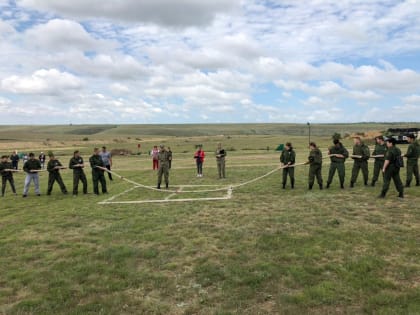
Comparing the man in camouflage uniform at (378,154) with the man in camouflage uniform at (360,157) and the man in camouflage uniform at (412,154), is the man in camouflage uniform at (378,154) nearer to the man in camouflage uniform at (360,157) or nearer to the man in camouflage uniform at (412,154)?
the man in camouflage uniform at (360,157)

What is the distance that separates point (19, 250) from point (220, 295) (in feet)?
15.2

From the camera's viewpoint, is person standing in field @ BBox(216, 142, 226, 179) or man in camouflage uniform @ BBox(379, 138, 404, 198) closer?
man in camouflage uniform @ BBox(379, 138, 404, 198)

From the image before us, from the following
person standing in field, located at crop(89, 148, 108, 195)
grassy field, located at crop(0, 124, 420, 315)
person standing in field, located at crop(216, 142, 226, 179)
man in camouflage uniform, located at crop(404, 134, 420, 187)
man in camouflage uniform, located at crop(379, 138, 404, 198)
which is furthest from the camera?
person standing in field, located at crop(216, 142, 226, 179)

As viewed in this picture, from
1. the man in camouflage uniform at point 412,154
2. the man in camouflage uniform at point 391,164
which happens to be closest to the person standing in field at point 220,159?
the man in camouflage uniform at point 412,154

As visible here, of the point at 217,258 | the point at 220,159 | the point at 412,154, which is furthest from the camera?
the point at 220,159

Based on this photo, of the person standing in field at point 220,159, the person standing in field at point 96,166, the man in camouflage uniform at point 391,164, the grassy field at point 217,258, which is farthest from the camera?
the person standing in field at point 220,159

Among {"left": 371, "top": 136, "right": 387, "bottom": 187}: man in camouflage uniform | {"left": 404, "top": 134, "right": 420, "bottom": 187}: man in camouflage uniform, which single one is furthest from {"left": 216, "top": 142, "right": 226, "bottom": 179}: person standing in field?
{"left": 404, "top": 134, "right": 420, "bottom": 187}: man in camouflage uniform

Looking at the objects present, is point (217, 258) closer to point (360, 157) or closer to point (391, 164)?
point (391, 164)

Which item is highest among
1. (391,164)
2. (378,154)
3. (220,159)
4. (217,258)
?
(378,154)

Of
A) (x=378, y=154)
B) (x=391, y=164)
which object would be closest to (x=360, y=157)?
(x=378, y=154)

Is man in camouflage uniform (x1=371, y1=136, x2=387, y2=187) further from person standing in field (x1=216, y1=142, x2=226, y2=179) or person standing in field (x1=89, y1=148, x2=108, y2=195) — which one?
person standing in field (x1=89, y1=148, x2=108, y2=195)

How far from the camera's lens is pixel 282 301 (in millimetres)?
4852

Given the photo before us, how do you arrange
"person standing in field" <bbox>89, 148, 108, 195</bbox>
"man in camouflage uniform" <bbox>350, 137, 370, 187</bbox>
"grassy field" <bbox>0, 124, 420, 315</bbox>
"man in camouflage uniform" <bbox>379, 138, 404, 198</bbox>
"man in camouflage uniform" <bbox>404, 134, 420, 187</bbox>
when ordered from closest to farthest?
"grassy field" <bbox>0, 124, 420, 315</bbox> → "man in camouflage uniform" <bbox>379, 138, 404, 198</bbox> → "man in camouflage uniform" <bbox>404, 134, 420, 187</bbox> → "man in camouflage uniform" <bbox>350, 137, 370, 187</bbox> → "person standing in field" <bbox>89, 148, 108, 195</bbox>

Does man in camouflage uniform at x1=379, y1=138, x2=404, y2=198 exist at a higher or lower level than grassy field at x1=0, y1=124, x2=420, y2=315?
higher
